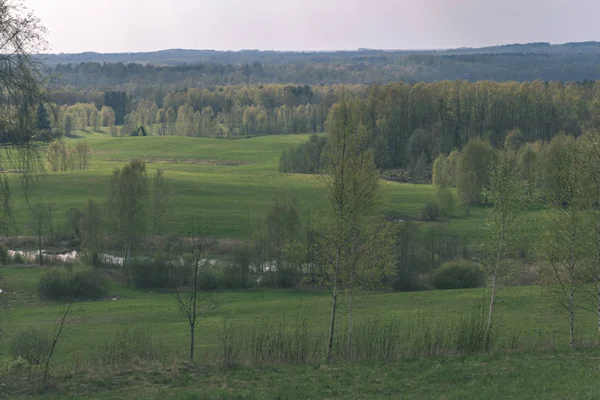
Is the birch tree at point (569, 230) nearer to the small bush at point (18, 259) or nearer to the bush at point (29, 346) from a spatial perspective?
the bush at point (29, 346)

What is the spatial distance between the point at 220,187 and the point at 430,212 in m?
31.3

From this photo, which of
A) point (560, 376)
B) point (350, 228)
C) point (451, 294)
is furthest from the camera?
point (451, 294)

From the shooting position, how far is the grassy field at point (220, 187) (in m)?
74.2

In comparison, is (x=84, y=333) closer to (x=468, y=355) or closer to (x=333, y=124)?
(x=333, y=124)

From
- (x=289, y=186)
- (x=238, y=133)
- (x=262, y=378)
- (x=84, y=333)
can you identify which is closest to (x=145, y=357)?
(x=262, y=378)

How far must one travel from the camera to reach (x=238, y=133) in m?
180

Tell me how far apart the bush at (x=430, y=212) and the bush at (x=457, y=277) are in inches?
1068

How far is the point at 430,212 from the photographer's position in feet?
255

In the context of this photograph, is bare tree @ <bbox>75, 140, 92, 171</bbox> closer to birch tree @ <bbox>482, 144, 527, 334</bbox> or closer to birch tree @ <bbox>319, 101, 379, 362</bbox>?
birch tree @ <bbox>482, 144, 527, 334</bbox>

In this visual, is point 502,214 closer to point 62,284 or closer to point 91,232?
point 62,284

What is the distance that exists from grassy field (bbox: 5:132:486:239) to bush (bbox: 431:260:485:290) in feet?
24.9

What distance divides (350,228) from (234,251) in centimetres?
2940

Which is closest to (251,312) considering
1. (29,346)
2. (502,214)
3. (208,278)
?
(208,278)

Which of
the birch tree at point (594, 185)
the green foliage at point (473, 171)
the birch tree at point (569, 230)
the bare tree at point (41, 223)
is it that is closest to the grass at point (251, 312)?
the birch tree at point (569, 230)
